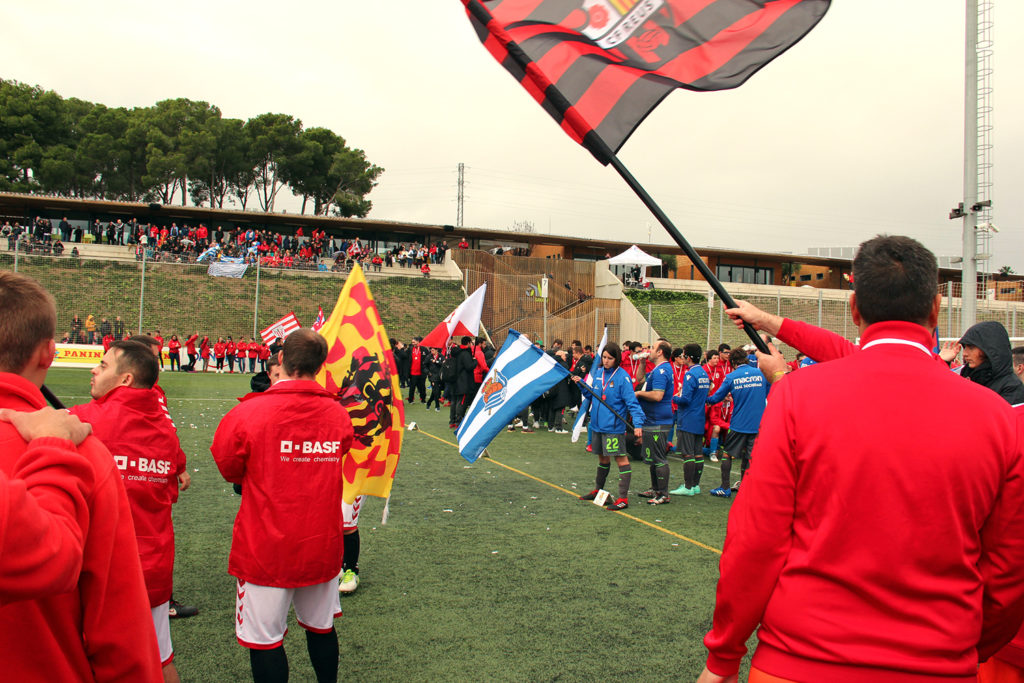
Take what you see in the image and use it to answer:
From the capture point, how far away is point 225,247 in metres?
38.9

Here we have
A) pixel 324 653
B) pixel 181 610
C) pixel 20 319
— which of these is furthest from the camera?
A: pixel 181 610

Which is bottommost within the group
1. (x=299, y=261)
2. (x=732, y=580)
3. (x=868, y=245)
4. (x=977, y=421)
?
(x=732, y=580)

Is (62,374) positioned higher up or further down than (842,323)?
further down

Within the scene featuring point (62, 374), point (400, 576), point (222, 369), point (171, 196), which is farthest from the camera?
point (171, 196)

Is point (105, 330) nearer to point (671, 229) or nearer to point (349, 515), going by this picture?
point (349, 515)

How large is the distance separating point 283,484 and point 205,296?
32.3 metres

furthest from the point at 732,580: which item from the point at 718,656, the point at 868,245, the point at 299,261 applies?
the point at 299,261

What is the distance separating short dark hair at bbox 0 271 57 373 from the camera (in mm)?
1582

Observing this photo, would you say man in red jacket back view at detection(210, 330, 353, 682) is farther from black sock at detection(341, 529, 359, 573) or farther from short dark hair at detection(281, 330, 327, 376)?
black sock at detection(341, 529, 359, 573)

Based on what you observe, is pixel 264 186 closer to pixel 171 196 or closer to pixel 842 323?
pixel 171 196

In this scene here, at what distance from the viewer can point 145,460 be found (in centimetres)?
375

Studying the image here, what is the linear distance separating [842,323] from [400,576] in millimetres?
21795

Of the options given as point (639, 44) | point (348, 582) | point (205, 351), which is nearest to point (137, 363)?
point (348, 582)

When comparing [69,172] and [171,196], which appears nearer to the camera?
[69,172]
